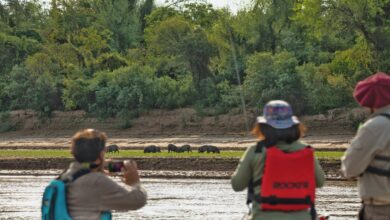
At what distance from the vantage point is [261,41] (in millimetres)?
58500

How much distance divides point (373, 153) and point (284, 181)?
2.38 feet

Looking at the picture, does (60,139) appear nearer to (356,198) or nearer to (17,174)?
(17,174)

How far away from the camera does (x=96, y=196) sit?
22.7 feet

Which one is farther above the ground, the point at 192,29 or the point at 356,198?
the point at 192,29

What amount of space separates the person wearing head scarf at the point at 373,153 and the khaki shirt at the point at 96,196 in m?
1.45

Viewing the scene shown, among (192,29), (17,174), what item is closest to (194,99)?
(192,29)

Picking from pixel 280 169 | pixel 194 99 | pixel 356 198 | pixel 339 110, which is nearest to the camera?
pixel 280 169

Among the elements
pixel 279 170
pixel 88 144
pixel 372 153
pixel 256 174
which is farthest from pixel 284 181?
pixel 88 144

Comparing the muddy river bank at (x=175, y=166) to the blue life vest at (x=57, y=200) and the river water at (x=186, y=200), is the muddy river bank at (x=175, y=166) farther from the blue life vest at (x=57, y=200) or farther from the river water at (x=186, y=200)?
the blue life vest at (x=57, y=200)

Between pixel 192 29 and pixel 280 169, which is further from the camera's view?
pixel 192 29

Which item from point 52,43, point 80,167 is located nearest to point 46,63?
point 52,43

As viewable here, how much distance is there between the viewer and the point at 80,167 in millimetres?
6941

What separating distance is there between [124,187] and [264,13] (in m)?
52.7

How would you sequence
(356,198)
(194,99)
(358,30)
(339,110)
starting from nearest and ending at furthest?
1. (356,198)
2. (358,30)
3. (339,110)
4. (194,99)
